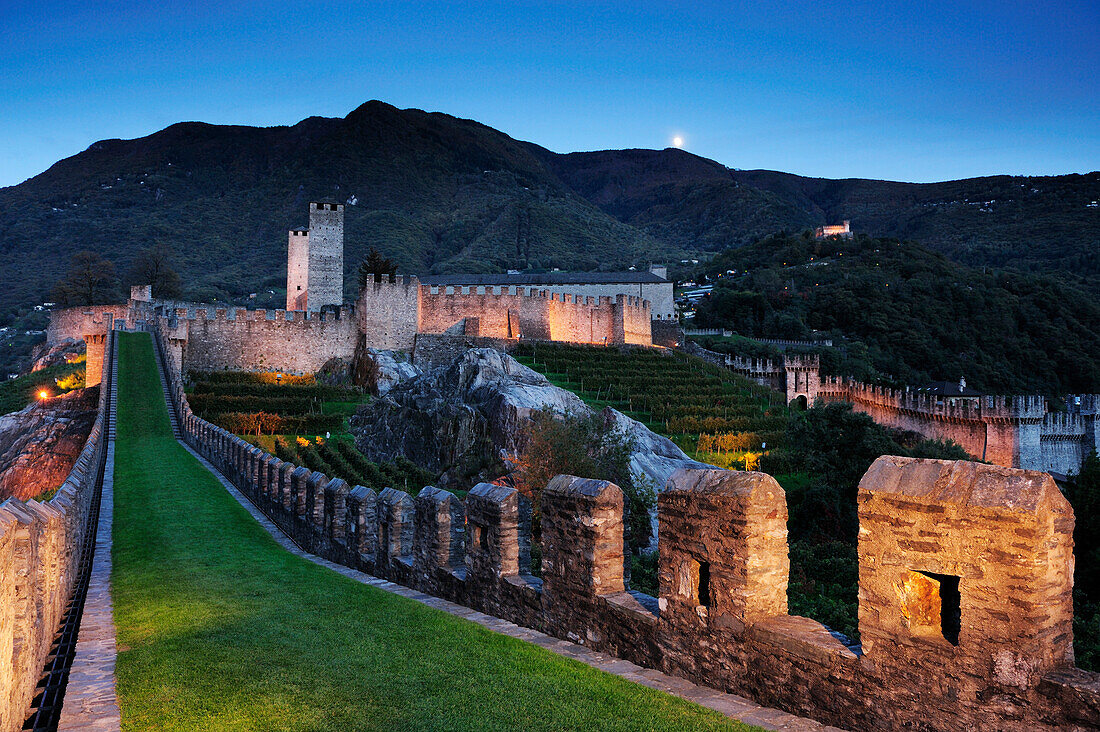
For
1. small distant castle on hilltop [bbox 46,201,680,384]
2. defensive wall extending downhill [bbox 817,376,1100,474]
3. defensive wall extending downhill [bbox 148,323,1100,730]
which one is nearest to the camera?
defensive wall extending downhill [bbox 148,323,1100,730]

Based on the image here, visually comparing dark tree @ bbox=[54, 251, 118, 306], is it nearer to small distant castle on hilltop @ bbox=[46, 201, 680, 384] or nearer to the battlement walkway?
small distant castle on hilltop @ bbox=[46, 201, 680, 384]

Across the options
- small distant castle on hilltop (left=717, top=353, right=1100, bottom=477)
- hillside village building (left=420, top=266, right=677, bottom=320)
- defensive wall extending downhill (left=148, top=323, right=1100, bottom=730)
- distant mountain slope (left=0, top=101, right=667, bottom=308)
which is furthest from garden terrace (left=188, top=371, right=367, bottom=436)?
distant mountain slope (left=0, top=101, right=667, bottom=308)

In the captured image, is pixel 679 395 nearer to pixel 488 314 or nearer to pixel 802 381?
pixel 802 381

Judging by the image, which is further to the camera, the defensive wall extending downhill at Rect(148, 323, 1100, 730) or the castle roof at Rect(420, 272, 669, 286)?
the castle roof at Rect(420, 272, 669, 286)

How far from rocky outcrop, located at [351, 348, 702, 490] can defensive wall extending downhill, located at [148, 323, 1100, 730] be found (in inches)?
991

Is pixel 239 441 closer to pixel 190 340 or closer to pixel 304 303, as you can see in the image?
pixel 190 340

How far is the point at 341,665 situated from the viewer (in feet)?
22.5

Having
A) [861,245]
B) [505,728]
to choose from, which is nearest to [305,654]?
[505,728]

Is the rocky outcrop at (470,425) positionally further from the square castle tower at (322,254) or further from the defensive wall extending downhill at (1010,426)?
the square castle tower at (322,254)

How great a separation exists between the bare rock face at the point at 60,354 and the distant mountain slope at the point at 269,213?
1333 inches

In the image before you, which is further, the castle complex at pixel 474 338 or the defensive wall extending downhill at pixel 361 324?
the defensive wall extending downhill at pixel 361 324

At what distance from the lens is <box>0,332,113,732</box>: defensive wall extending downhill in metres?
5.16

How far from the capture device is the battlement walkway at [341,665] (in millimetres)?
5703

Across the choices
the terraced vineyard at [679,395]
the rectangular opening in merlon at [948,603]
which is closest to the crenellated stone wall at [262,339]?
the terraced vineyard at [679,395]
